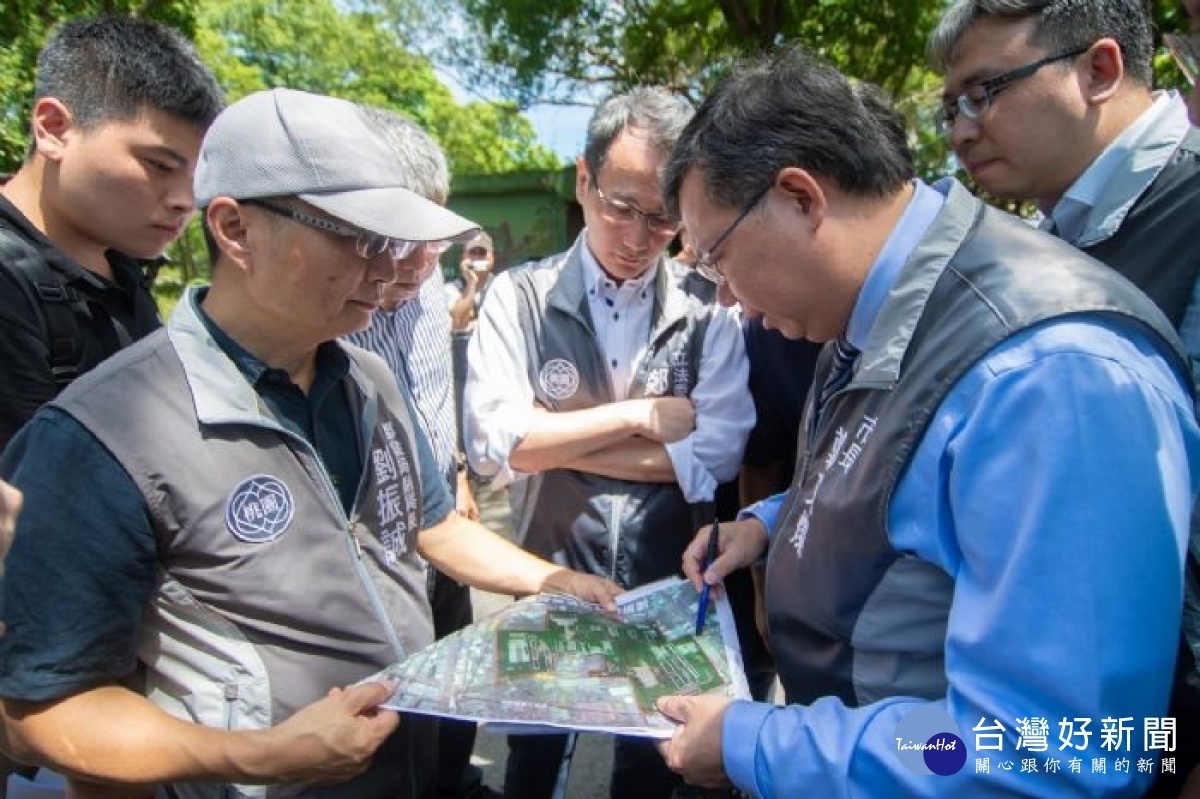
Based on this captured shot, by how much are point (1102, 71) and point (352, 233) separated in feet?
6.15

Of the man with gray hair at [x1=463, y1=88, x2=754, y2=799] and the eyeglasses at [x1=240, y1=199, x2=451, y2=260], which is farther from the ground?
the eyeglasses at [x1=240, y1=199, x2=451, y2=260]

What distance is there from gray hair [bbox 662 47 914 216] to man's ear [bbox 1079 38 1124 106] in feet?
2.94

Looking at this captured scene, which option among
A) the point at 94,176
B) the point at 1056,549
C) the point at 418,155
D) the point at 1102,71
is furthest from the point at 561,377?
the point at 1102,71

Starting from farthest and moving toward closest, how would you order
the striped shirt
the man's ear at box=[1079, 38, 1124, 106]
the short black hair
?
the striped shirt, the short black hair, the man's ear at box=[1079, 38, 1124, 106]

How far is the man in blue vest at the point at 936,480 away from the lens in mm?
982

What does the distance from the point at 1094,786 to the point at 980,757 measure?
0.14m

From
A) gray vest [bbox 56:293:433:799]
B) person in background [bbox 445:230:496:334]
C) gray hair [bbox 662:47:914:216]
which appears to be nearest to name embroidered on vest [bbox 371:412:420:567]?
gray vest [bbox 56:293:433:799]

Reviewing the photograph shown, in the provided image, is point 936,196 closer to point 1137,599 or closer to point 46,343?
point 1137,599

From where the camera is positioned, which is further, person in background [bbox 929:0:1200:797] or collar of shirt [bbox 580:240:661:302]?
collar of shirt [bbox 580:240:661:302]

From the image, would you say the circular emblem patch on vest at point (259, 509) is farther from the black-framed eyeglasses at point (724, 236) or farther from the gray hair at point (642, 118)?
the gray hair at point (642, 118)

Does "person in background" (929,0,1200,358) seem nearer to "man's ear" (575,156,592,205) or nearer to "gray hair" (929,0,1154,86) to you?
"gray hair" (929,0,1154,86)

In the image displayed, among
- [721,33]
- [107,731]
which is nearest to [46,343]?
[107,731]

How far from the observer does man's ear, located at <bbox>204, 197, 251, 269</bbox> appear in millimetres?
1406

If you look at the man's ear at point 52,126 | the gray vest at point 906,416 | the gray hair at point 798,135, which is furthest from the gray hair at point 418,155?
the gray vest at point 906,416
